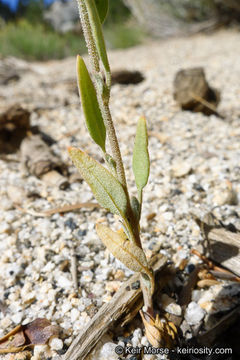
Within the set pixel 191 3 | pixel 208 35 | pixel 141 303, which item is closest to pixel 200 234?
pixel 141 303

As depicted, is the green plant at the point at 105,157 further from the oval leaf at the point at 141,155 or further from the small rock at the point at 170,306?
the small rock at the point at 170,306

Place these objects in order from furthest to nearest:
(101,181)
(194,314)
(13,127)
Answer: (13,127)
(194,314)
(101,181)

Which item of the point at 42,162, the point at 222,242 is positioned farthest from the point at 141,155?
the point at 42,162

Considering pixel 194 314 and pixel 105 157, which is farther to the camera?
pixel 194 314

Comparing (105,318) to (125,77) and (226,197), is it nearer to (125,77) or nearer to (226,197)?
(226,197)

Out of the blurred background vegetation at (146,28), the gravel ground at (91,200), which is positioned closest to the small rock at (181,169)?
the gravel ground at (91,200)

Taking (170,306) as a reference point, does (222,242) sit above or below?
above
